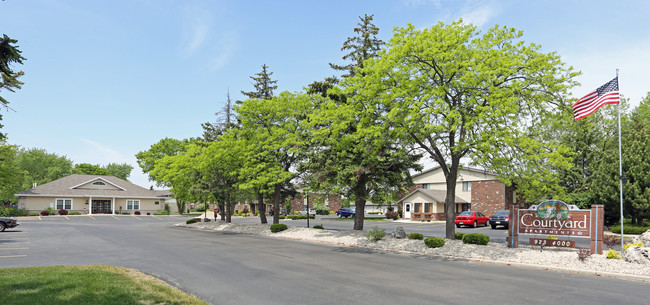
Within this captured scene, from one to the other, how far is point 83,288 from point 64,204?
66.5 m

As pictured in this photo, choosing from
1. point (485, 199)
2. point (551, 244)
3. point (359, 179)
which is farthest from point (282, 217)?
point (551, 244)

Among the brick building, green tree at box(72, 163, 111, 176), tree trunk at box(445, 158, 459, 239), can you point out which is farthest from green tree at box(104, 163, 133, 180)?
tree trunk at box(445, 158, 459, 239)

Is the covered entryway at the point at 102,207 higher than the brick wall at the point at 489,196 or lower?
lower

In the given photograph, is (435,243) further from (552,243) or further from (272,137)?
(272,137)

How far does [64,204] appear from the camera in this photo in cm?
6506

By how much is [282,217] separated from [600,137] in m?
39.3

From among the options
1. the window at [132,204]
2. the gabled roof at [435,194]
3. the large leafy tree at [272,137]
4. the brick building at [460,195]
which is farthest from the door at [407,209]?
the window at [132,204]

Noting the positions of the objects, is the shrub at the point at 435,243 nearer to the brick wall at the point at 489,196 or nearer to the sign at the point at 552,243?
the sign at the point at 552,243

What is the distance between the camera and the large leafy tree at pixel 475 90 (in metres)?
16.7

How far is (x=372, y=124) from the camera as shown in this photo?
67.7 ft

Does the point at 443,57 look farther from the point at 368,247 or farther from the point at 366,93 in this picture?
the point at 368,247

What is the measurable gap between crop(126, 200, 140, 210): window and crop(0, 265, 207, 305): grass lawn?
6559 cm

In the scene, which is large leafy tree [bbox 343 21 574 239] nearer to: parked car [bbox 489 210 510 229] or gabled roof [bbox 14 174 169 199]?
parked car [bbox 489 210 510 229]

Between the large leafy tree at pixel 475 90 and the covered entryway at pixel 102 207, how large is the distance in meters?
64.6
